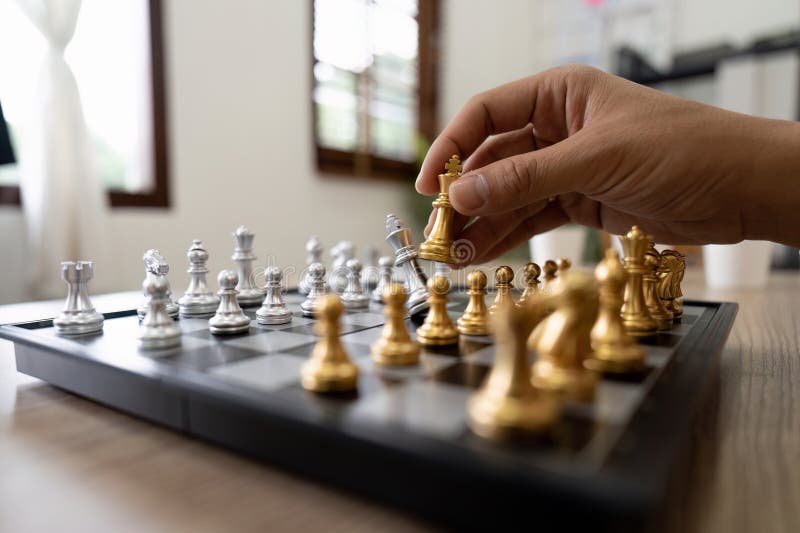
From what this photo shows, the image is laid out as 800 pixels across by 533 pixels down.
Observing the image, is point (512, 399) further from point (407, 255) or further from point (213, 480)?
point (407, 255)

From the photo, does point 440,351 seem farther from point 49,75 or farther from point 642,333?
point 49,75

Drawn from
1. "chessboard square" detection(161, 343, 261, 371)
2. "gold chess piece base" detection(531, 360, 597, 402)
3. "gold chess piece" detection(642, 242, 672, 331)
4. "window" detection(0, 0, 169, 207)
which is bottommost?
"chessboard square" detection(161, 343, 261, 371)

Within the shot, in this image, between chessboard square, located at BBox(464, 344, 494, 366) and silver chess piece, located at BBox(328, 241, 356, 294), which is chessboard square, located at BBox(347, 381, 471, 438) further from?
silver chess piece, located at BBox(328, 241, 356, 294)

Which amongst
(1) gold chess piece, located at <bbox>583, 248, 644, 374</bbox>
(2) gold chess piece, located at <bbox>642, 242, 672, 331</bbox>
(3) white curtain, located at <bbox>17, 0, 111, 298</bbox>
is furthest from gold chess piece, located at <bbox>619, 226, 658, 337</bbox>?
(3) white curtain, located at <bbox>17, 0, 111, 298</bbox>

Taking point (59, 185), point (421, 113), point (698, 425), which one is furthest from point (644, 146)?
point (421, 113)

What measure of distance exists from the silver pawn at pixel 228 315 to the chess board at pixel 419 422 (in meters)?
0.07

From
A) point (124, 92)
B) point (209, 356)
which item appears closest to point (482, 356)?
point (209, 356)

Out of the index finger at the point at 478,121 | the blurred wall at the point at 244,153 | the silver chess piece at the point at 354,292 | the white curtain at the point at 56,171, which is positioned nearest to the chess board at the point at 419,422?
the silver chess piece at the point at 354,292

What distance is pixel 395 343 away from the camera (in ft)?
2.17

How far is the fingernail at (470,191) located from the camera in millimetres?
991

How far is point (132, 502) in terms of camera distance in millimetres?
449

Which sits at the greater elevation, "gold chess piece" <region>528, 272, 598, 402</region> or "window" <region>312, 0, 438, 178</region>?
"window" <region>312, 0, 438, 178</region>

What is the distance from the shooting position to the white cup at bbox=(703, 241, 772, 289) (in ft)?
6.27

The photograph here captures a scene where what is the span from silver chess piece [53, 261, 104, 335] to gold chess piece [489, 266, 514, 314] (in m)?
0.67
